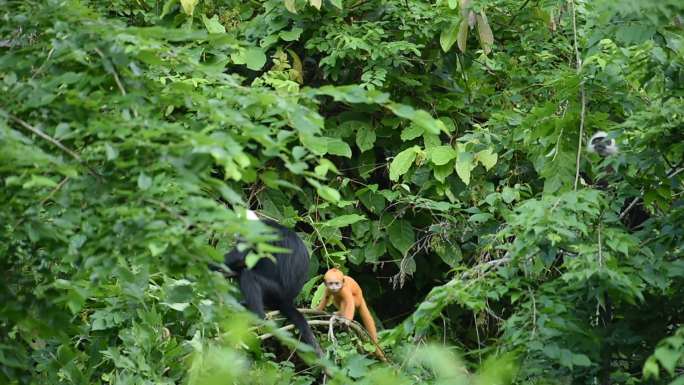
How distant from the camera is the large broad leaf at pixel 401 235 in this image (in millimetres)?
6980

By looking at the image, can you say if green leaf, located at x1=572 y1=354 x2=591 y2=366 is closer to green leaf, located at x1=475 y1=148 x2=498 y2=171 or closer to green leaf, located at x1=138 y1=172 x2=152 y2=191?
green leaf, located at x1=138 y1=172 x2=152 y2=191

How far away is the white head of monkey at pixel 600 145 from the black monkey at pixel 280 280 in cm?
152

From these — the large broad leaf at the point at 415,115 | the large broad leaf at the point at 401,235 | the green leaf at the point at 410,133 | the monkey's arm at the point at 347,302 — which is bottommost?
the large broad leaf at the point at 401,235

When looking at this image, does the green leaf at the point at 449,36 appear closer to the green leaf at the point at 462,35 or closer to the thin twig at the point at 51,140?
the green leaf at the point at 462,35

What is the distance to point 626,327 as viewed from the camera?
424cm

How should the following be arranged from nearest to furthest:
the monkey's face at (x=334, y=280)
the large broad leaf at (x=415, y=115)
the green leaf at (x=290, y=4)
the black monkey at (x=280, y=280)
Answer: the large broad leaf at (x=415, y=115)
the black monkey at (x=280, y=280)
the monkey's face at (x=334, y=280)
the green leaf at (x=290, y=4)

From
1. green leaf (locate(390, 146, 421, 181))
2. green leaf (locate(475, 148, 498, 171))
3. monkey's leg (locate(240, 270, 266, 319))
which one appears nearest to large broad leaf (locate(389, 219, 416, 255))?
green leaf (locate(390, 146, 421, 181))

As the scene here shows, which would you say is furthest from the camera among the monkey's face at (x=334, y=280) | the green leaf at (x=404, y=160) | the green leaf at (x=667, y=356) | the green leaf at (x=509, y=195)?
the green leaf at (x=404, y=160)

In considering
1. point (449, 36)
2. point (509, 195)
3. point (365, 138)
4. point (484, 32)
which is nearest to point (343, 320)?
point (509, 195)

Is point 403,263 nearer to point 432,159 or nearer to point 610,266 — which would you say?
point 432,159

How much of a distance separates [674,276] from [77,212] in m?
2.19

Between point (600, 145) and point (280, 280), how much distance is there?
5.70 ft

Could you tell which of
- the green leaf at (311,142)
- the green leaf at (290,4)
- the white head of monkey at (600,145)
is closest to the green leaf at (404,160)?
the green leaf at (290,4)

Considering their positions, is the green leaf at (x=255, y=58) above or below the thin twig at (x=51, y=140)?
below
